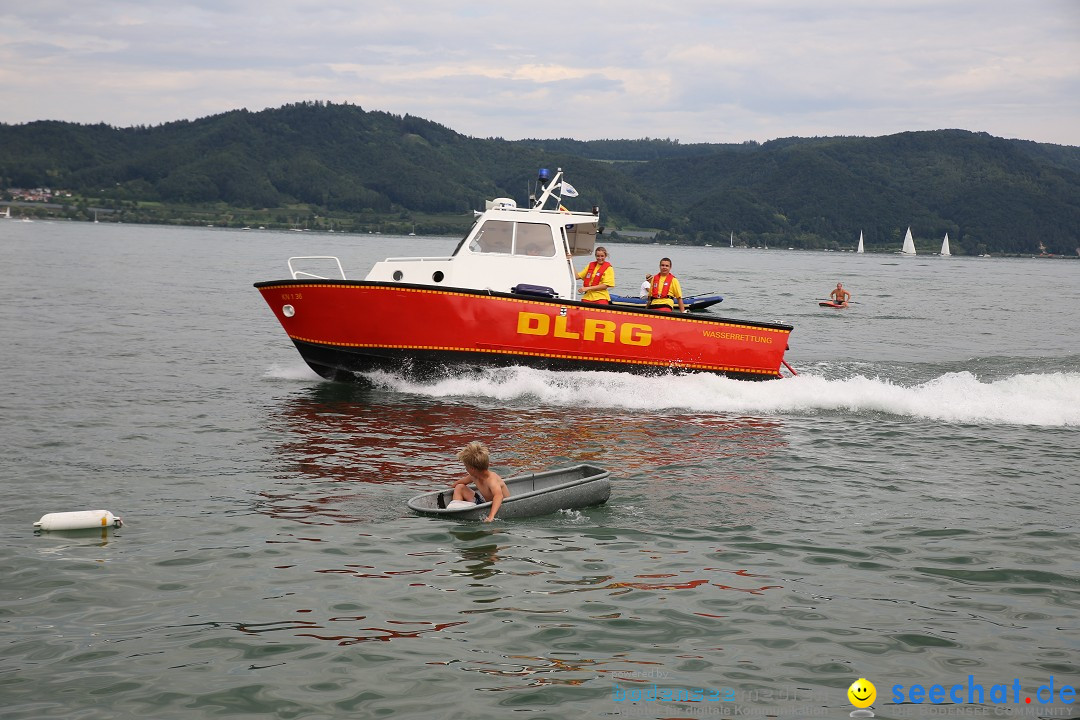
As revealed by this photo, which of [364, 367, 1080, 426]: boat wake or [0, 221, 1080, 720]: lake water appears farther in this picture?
[364, 367, 1080, 426]: boat wake

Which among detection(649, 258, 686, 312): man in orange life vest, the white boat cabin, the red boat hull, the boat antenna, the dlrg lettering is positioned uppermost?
the boat antenna

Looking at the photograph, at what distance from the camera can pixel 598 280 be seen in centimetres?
1762

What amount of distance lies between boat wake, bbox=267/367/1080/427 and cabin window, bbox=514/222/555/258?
7.20 ft

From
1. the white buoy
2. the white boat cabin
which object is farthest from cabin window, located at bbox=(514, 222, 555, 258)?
the white buoy

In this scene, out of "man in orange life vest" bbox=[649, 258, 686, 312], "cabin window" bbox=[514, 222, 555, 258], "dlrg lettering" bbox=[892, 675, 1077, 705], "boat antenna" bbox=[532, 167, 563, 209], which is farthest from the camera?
"boat antenna" bbox=[532, 167, 563, 209]

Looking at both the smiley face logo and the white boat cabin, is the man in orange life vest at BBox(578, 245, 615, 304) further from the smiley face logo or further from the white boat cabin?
the smiley face logo

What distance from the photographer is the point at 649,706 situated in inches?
261

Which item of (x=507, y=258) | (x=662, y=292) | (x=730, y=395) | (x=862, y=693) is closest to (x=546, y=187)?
(x=507, y=258)

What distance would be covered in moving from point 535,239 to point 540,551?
9.07m

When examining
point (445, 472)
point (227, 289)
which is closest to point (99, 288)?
point (227, 289)

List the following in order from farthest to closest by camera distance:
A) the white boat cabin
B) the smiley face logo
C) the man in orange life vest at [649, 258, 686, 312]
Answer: the man in orange life vest at [649, 258, 686, 312] < the white boat cabin < the smiley face logo

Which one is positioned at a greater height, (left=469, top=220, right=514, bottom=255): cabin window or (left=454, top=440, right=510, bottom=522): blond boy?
(left=469, top=220, right=514, bottom=255): cabin window

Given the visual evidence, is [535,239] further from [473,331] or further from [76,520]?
[76,520]

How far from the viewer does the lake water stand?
6887 millimetres
